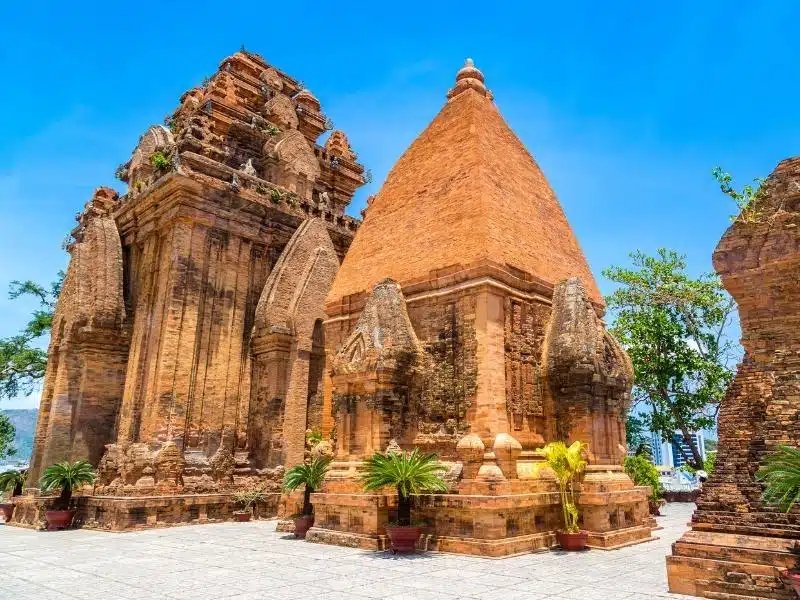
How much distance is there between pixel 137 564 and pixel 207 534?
4.04m

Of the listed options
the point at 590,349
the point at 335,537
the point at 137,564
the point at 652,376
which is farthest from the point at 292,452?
the point at 652,376

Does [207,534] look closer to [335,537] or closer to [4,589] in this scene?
[335,537]

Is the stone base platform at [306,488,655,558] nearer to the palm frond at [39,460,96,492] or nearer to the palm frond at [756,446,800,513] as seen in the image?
the palm frond at [756,446,800,513]

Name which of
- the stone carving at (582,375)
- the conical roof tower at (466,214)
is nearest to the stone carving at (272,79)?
the conical roof tower at (466,214)

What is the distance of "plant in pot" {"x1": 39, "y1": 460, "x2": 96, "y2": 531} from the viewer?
604 inches

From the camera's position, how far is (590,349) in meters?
12.5

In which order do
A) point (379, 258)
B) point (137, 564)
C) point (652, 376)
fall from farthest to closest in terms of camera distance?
1. point (652, 376)
2. point (379, 258)
3. point (137, 564)

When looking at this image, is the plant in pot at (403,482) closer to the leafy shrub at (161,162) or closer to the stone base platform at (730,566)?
the stone base platform at (730,566)

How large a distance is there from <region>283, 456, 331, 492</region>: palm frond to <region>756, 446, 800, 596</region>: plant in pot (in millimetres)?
8487

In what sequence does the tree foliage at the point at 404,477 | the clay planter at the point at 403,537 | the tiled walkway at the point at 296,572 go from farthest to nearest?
the tree foliage at the point at 404,477
the clay planter at the point at 403,537
the tiled walkway at the point at 296,572

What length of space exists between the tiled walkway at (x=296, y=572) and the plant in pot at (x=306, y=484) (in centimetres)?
47

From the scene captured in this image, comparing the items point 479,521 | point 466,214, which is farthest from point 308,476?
point 466,214

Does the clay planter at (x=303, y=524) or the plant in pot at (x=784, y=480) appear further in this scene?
the clay planter at (x=303, y=524)

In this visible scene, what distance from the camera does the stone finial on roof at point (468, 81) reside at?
1626 centimetres
